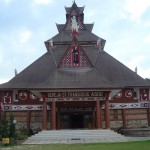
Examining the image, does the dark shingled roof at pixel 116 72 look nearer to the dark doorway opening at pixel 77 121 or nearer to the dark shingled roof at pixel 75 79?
the dark shingled roof at pixel 75 79

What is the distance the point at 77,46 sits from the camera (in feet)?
105

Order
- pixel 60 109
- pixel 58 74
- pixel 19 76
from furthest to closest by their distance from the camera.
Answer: pixel 19 76, pixel 60 109, pixel 58 74

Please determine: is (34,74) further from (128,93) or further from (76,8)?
(76,8)

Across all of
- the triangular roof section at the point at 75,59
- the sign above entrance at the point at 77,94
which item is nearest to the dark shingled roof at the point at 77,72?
the triangular roof section at the point at 75,59

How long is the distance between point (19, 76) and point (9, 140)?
634 inches

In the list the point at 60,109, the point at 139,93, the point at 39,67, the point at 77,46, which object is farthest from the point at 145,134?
the point at 39,67

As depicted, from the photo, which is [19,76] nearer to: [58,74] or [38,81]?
[38,81]

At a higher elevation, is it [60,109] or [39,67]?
[39,67]

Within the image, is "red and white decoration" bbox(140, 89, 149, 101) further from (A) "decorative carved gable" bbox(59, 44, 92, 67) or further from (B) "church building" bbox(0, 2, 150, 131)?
(A) "decorative carved gable" bbox(59, 44, 92, 67)

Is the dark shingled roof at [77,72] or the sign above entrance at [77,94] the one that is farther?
the dark shingled roof at [77,72]

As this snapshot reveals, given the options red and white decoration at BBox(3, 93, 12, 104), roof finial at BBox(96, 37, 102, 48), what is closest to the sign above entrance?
red and white decoration at BBox(3, 93, 12, 104)

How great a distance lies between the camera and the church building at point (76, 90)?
28906mm

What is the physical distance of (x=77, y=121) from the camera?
3597 cm

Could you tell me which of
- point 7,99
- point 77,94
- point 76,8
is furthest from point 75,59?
point 76,8
